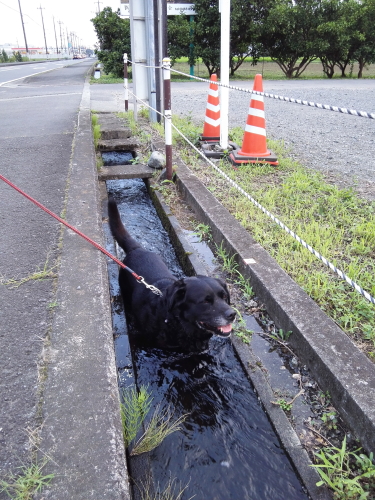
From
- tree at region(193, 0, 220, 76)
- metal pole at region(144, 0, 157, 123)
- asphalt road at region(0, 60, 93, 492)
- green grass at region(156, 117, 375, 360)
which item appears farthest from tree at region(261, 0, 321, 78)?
green grass at region(156, 117, 375, 360)

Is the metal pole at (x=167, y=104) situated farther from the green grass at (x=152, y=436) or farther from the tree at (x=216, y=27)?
the tree at (x=216, y=27)

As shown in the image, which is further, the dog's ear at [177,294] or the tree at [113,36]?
the tree at [113,36]

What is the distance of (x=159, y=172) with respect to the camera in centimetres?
525

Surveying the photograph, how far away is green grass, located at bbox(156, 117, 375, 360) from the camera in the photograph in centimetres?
253

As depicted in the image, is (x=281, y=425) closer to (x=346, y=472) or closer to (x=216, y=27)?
(x=346, y=472)

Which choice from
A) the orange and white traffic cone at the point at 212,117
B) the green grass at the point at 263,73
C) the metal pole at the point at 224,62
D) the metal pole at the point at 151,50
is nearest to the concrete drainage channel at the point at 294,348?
the metal pole at the point at 224,62

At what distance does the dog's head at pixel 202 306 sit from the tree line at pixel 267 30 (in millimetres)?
20927

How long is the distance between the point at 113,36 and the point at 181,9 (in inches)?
153

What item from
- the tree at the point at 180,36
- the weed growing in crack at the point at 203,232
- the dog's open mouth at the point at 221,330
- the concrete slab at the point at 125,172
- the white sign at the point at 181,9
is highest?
the white sign at the point at 181,9

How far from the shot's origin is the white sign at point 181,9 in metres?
20.4

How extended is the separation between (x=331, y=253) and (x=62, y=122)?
639 centimetres

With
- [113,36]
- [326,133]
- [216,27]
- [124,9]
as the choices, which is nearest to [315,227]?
[326,133]

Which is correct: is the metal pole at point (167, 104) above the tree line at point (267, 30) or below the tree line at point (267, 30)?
below

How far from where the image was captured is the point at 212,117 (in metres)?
6.19
